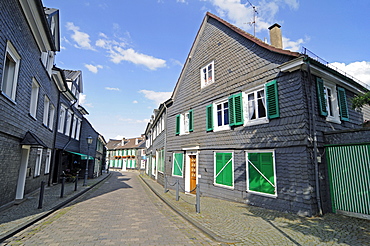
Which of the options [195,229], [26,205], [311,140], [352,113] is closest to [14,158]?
[26,205]

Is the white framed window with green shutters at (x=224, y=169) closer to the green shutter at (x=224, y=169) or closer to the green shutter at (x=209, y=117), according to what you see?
the green shutter at (x=224, y=169)

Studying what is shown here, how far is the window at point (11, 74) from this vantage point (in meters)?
7.47

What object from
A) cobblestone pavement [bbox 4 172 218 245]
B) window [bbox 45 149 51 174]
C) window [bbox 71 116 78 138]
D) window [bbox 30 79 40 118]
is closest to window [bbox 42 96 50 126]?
window [bbox 30 79 40 118]

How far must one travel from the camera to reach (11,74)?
7.75 meters

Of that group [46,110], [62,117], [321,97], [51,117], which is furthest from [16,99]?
[321,97]

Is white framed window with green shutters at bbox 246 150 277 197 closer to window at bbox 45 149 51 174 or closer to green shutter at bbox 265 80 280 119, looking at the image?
green shutter at bbox 265 80 280 119

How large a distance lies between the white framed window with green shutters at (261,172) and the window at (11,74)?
9.38m

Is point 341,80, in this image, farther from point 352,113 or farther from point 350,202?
point 350,202

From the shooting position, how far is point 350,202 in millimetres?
7078

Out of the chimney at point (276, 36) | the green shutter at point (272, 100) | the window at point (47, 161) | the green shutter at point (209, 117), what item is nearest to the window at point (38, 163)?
the window at point (47, 161)

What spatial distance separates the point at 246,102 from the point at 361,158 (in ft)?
15.3

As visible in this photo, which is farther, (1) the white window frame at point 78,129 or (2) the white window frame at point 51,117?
(1) the white window frame at point 78,129

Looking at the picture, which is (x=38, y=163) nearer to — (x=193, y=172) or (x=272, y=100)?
(x=193, y=172)

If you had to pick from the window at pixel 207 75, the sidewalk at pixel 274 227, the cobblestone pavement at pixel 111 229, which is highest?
the window at pixel 207 75
